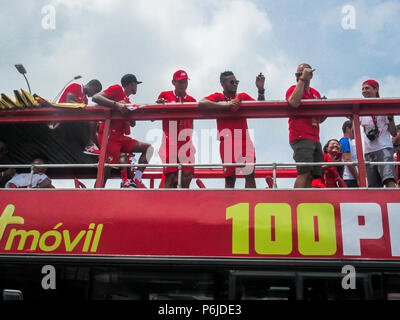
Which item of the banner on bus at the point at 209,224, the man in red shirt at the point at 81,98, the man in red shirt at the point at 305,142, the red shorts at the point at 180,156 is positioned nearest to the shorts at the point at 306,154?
the man in red shirt at the point at 305,142

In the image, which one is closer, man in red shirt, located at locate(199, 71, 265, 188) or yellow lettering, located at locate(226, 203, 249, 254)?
yellow lettering, located at locate(226, 203, 249, 254)

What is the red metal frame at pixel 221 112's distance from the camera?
3.48 metres

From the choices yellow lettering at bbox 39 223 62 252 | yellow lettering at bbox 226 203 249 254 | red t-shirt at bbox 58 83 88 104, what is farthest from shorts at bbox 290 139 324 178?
red t-shirt at bbox 58 83 88 104

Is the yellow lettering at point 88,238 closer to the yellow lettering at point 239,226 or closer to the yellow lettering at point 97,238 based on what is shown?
the yellow lettering at point 97,238

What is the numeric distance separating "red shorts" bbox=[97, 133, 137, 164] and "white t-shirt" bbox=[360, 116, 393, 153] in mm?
2572

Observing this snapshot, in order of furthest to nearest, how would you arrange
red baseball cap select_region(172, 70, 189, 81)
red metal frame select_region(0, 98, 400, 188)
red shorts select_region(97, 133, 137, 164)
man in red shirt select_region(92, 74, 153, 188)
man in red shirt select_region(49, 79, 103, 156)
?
man in red shirt select_region(49, 79, 103, 156) < red baseball cap select_region(172, 70, 189, 81) < red shorts select_region(97, 133, 137, 164) < man in red shirt select_region(92, 74, 153, 188) < red metal frame select_region(0, 98, 400, 188)

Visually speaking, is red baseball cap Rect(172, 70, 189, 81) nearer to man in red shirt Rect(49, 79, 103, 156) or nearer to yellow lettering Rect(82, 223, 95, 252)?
man in red shirt Rect(49, 79, 103, 156)

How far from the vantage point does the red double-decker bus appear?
304cm

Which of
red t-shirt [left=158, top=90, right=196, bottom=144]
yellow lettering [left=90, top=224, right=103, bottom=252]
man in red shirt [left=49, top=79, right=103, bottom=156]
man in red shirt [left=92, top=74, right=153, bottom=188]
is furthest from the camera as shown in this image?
man in red shirt [left=49, top=79, right=103, bottom=156]

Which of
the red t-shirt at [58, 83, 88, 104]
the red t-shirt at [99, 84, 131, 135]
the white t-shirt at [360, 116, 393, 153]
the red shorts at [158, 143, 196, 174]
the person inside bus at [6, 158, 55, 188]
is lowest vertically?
the person inside bus at [6, 158, 55, 188]

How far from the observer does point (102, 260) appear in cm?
319

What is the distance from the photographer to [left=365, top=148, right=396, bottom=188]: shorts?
3775 millimetres

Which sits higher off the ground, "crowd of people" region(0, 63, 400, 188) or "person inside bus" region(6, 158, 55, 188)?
"crowd of people" region(0, 63, 400, 188)
